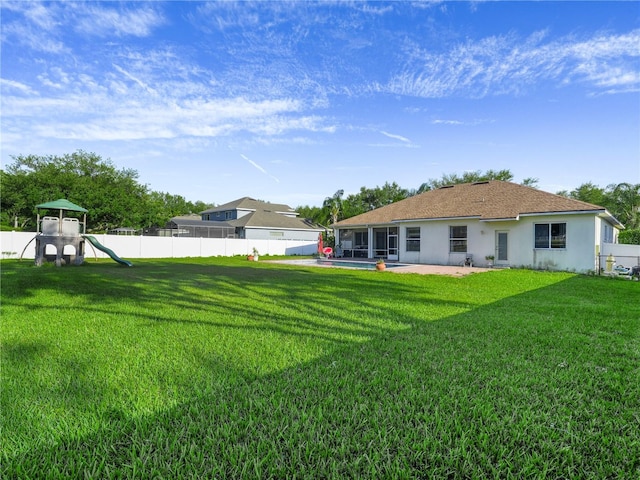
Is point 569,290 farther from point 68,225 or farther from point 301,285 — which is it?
point 68,225

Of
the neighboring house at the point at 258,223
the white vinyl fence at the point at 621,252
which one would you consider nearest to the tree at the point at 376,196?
the neighboring house at the point at 258,223

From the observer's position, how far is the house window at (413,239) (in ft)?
69.6

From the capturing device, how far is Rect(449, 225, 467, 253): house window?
19033mm

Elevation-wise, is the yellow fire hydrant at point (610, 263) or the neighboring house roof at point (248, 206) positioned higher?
the neighboring house roof at point (248, 206)

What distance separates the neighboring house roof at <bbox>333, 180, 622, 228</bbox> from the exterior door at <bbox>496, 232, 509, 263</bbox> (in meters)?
1.24

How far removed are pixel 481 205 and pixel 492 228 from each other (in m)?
1.87

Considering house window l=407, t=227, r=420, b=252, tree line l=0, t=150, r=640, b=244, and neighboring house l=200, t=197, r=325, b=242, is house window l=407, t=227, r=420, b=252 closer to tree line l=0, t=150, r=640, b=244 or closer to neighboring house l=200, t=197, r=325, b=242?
tree line l=0, t=150, r=640, b=244

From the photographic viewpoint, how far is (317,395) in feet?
9.08

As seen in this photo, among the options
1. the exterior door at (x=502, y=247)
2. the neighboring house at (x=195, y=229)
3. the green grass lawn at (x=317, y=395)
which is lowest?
the green grass lawn at (x=317, y=395)

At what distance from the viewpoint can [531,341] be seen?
14.3 feet

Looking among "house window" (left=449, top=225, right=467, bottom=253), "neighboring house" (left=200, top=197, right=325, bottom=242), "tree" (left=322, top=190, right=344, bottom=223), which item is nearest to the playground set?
"house window" (left=449, top=225, right=467, bottom=253)

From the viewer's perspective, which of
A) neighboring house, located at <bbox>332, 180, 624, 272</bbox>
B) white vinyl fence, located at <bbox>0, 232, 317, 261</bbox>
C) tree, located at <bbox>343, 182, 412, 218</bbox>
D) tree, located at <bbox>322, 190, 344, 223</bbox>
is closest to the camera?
neighboring house, located at <bbox>332, 180, 624, 272</bbox>

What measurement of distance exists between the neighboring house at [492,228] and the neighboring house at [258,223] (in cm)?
1725

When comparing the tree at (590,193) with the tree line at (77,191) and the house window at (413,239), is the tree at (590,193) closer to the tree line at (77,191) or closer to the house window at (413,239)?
the house window at (413,239)
